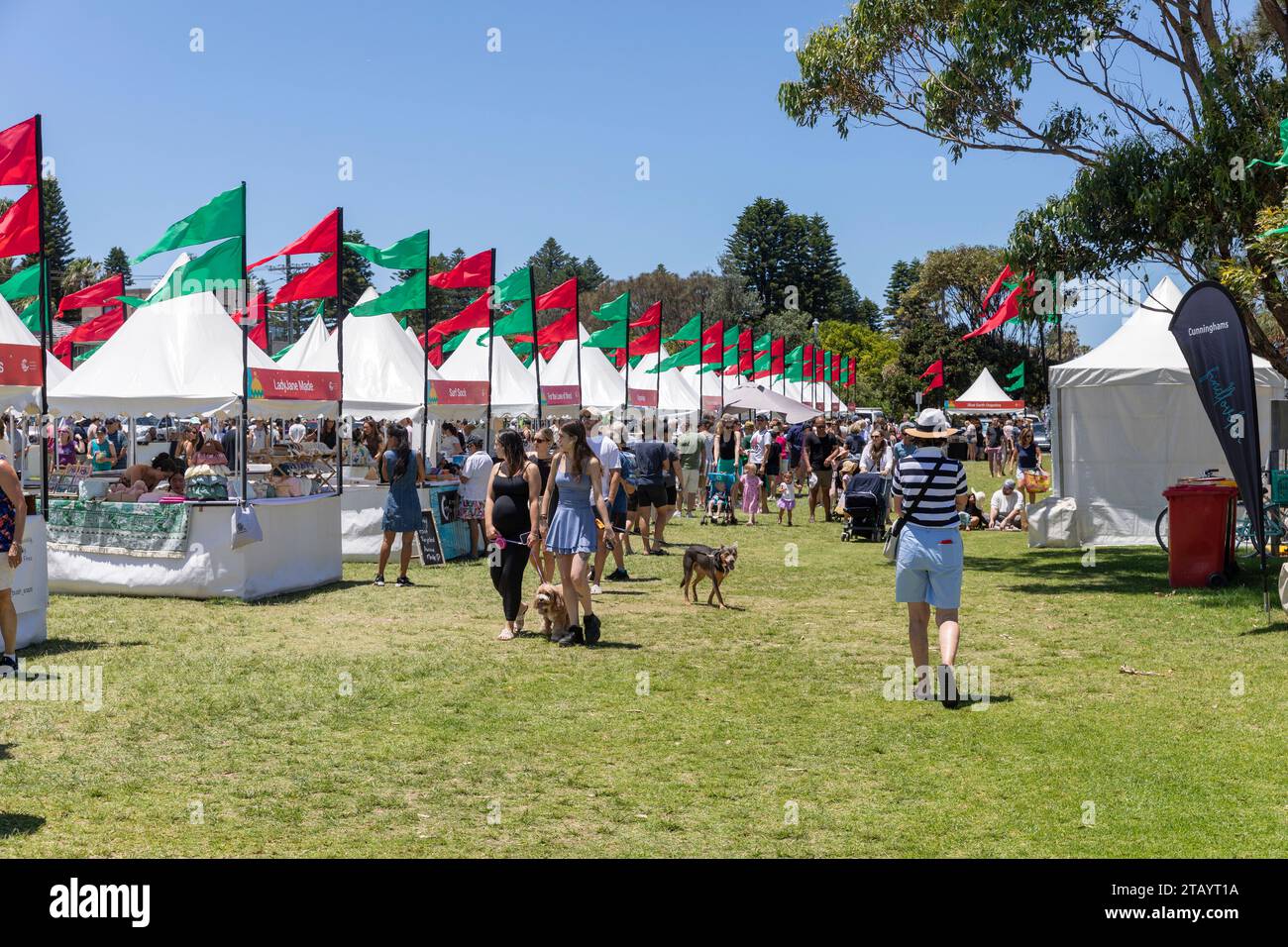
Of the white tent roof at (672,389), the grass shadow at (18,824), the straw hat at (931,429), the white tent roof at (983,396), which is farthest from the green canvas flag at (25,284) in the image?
the white tent roof at (983,396)

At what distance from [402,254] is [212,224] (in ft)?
12.0

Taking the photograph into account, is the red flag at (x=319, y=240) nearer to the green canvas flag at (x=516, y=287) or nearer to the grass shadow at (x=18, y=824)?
the green canvas flag at (x=516, y=287)

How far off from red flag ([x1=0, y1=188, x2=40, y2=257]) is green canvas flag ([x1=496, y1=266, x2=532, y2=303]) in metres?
9.02

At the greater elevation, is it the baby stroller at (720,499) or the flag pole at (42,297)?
the flag pole at (42,297)

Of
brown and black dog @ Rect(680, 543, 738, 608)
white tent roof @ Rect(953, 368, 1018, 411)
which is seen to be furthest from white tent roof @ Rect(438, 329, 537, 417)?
white tent roof @ Rect(953, 368, 1018, 411)

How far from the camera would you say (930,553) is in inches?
308

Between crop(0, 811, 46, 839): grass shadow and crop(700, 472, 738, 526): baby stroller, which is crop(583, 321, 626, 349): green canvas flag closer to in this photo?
crop(700, 472, 738, 526): baby stroller

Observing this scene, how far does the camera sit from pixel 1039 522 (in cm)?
1841

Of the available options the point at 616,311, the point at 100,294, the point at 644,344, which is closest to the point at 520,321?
the point at 616,311

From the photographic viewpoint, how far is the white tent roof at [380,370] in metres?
21.8

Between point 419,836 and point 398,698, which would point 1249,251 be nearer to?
point 398,698

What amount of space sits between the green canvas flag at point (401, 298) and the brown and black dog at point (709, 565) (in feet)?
21.3

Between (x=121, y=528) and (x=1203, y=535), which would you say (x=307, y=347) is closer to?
(x=121, y=528)

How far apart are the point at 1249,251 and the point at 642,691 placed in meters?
9.05
